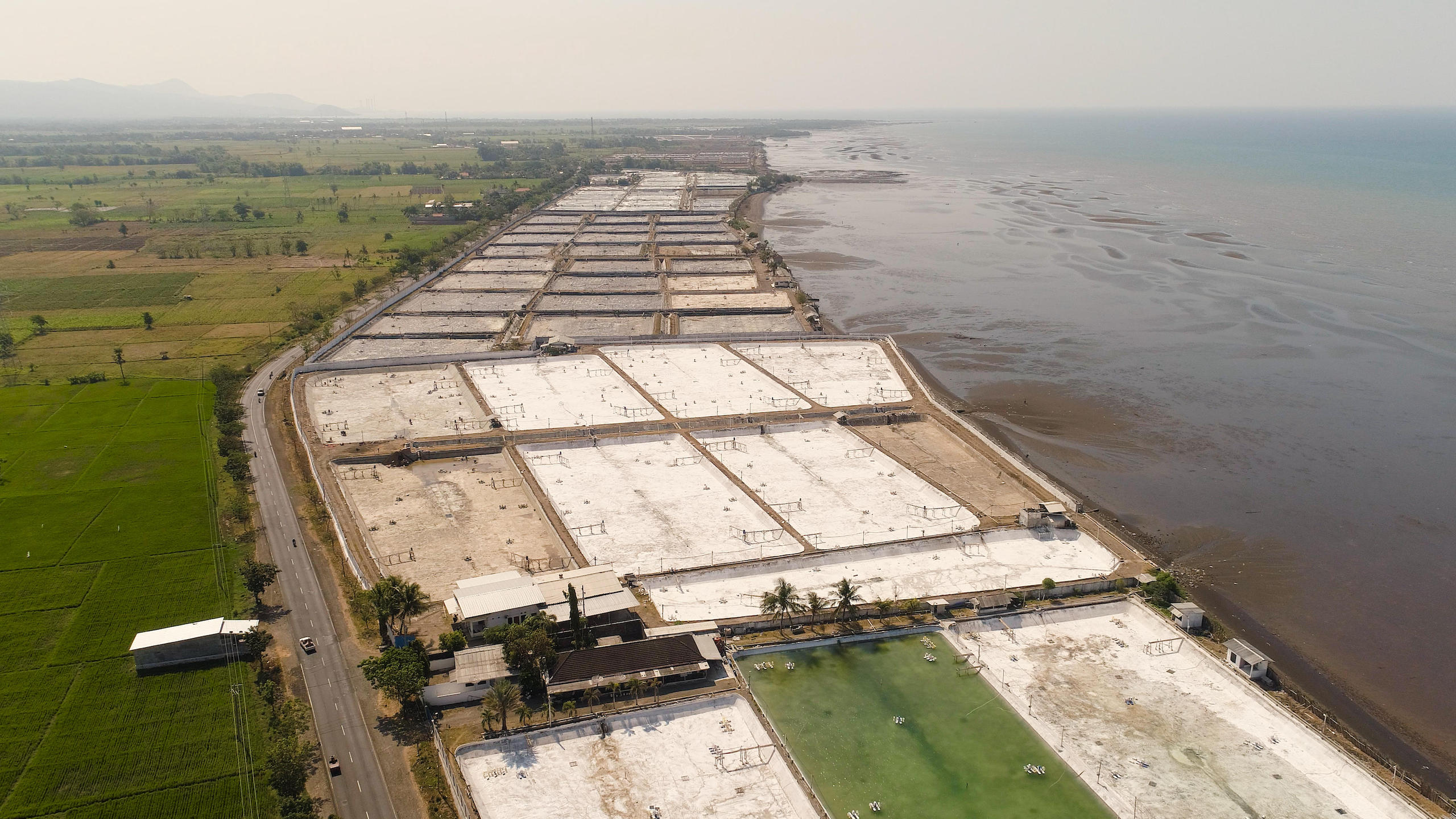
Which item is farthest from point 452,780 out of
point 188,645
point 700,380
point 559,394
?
point 700,380

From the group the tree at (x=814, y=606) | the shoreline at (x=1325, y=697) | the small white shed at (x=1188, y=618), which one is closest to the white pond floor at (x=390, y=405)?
the tree at (x=814, y=606)

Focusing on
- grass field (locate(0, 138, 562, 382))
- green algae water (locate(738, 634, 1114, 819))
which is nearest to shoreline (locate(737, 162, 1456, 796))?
green algae water (locate(738, 634, 1114, 819))

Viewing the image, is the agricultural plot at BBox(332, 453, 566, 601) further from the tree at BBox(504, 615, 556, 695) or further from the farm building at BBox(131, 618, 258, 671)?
the tree at BBox(504, 615, 556, 695)

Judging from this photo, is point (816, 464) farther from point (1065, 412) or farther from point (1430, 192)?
point (1430, 192)

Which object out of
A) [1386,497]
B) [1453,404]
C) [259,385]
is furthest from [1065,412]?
[259,385]

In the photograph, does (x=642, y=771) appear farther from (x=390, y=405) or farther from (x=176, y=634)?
(x=390, y=405)
